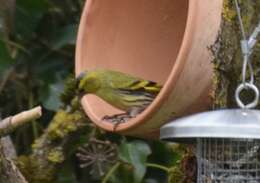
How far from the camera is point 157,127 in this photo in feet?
6.87

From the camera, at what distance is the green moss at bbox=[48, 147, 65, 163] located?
2818 mm

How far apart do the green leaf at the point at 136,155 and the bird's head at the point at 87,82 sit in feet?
1.55

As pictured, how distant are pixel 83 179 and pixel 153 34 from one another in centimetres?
77

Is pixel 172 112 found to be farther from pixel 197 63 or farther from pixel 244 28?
pixel 244 28

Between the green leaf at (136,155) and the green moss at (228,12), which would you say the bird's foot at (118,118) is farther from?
the green leaf at (136,155)

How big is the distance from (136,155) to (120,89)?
506 mm

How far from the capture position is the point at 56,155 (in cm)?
282

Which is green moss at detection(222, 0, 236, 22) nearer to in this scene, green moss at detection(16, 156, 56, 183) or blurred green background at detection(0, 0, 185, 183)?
blurred green background at detection(0, 0, 185, 183)

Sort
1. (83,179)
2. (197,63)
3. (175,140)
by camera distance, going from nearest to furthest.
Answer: (175,140) → (197,63) → (83,179)

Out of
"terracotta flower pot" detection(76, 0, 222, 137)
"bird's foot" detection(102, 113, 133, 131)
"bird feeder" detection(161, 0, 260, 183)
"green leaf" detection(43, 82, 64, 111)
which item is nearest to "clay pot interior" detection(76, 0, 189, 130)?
"terracotta flower pot" detection(76, 0, 222, 137)

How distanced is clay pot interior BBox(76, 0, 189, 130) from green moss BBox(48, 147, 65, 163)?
47cm

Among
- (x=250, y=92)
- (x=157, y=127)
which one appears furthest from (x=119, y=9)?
(x=250, y=92)

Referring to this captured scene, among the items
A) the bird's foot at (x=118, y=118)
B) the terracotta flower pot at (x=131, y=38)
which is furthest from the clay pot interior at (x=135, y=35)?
the bird's foot at (x=118, y=118)

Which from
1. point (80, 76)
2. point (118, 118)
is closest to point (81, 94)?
point (80, 76)
